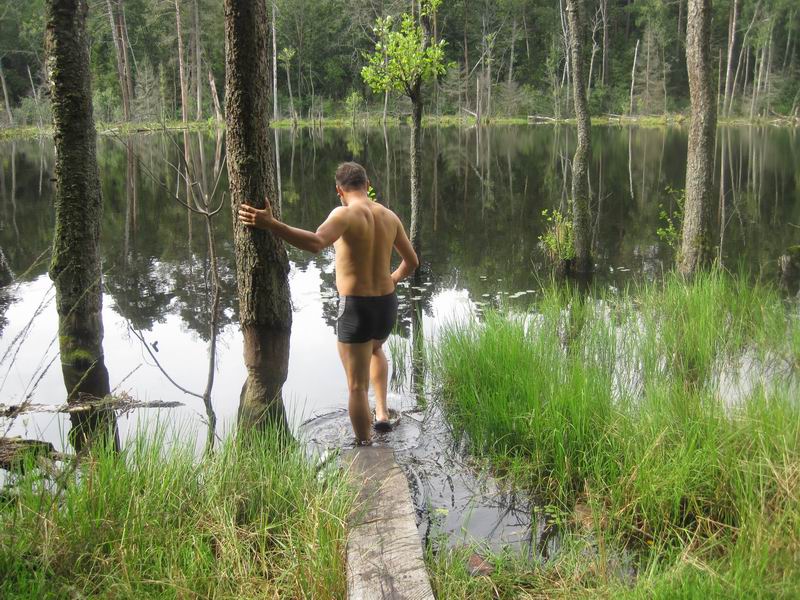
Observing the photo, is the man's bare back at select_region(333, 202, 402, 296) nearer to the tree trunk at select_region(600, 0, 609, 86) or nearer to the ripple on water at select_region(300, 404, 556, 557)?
the ripple on water at select_region(300, 404, 556, 557)

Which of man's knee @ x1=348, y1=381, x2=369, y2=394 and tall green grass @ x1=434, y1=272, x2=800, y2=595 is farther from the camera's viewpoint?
man's knee @ x1=348, y1=381, x2=369, y2=394

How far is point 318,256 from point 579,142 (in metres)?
6.11

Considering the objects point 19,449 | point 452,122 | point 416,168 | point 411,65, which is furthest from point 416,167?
point 452,122

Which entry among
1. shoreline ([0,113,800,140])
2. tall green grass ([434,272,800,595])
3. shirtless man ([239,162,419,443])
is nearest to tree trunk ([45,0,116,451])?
shirtless man ([239,162,419,443])

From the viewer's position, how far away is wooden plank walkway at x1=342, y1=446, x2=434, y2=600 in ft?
11.1

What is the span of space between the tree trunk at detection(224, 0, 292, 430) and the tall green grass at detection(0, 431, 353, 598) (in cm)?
173

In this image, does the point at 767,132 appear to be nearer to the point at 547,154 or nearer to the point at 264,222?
the point at 547,154

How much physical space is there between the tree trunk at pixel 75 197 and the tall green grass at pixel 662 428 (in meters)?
3.67

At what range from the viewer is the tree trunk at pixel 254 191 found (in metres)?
6.16

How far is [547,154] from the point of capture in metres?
33.8

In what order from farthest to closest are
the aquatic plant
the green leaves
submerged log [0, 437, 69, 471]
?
the aquatic plant → the green leaves → submerged log [0, 437, 69, 471]

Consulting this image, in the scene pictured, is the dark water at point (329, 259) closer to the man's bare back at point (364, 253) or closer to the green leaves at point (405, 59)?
the man's bare back at point (364, 253)

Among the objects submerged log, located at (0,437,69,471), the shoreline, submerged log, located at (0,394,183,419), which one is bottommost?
submerged log, located at (0,394,183,419)

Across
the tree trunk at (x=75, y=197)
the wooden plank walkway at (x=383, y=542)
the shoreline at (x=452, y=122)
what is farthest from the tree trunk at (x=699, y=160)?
the shoreline at (x=452, y=122)
